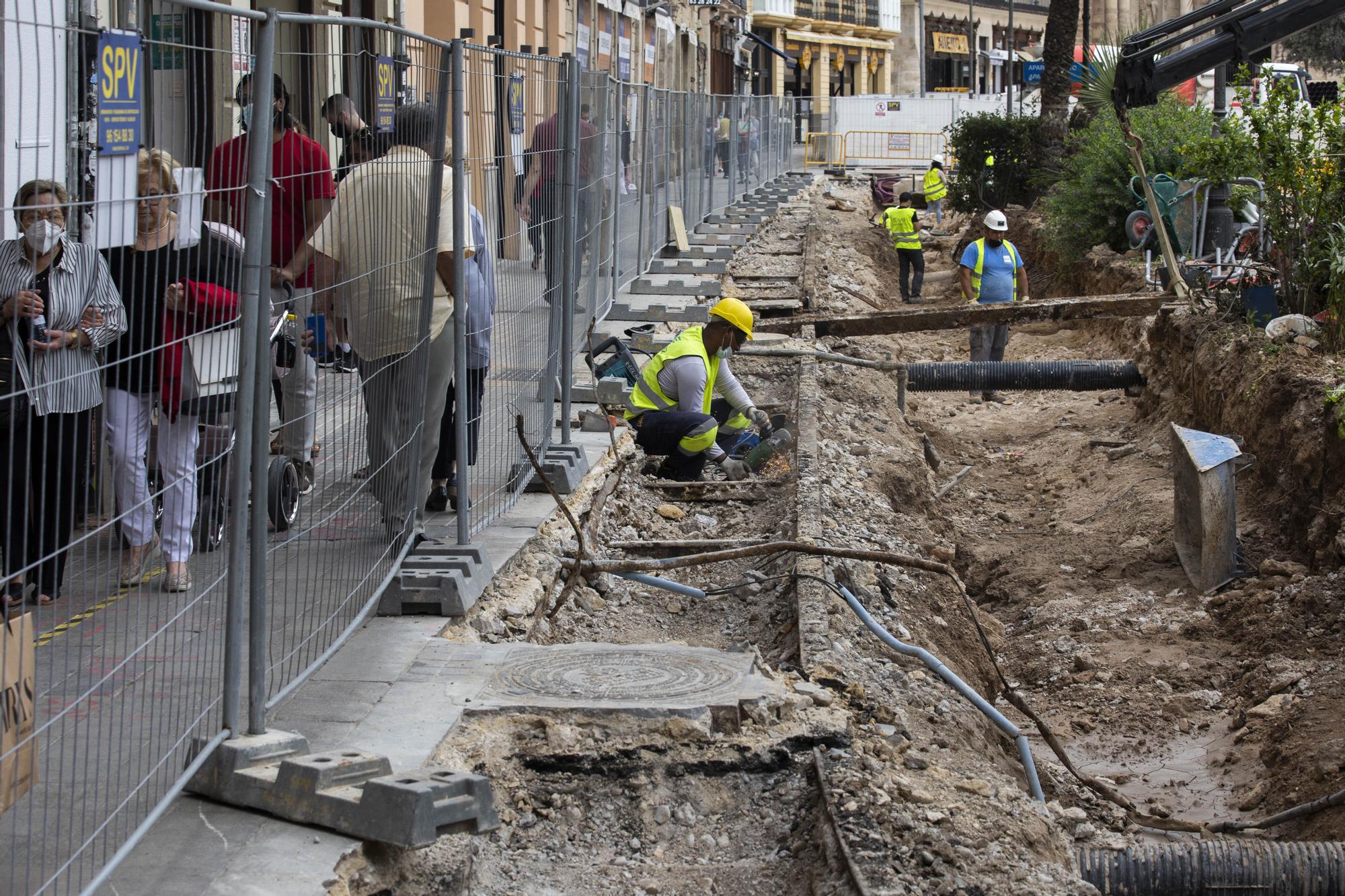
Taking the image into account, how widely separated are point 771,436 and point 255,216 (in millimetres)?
5984

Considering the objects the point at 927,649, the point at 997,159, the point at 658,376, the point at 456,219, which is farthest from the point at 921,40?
the point at 456,219

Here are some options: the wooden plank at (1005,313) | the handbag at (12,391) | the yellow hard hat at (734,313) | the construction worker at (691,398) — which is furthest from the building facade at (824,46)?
the handbag at (12,391)

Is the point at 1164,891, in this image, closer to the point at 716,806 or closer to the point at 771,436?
the point at 716,806

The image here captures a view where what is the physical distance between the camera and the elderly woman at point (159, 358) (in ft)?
10.3

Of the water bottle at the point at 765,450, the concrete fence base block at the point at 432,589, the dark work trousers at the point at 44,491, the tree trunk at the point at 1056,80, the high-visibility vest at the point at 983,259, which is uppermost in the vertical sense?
the tree trunk at the point at 1056,80

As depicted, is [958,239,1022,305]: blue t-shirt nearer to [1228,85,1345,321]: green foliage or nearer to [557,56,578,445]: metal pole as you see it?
[1228,85,1345,321]: green foliage

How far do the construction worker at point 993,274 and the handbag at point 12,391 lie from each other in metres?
10.8

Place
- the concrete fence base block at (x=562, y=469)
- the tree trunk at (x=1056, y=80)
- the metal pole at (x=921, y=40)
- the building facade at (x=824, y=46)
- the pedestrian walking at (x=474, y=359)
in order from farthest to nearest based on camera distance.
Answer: the metal pole at (x=921, y=40) < the building facade at (x=824, y=46) < the tree trunk at (x=1056, y=80) < the concrete fence base block at (x=562, y=469) < the pedestrian walking at (x=474, y=359)

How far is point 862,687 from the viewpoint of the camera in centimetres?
520

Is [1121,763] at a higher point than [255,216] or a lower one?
lower

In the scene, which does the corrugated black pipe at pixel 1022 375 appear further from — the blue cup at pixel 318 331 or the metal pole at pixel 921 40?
the metal pole at pixel 921 40

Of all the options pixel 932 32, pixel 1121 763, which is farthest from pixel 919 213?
pixel 932 32

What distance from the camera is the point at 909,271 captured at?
20219 millimetres

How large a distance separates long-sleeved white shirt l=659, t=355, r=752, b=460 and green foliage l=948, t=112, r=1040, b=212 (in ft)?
61.2
